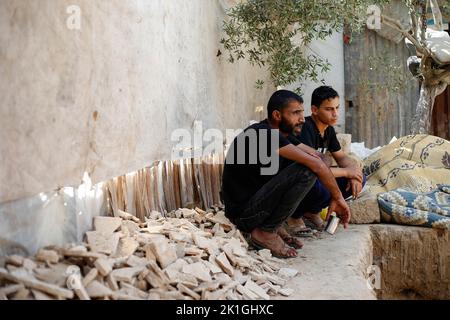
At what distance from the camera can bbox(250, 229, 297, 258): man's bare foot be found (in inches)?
136

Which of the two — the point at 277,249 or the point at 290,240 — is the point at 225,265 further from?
the point at 290,240

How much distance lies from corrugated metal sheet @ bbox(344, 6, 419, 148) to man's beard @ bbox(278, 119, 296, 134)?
21.1 ft

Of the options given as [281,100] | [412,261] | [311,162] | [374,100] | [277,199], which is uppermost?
[374,100]

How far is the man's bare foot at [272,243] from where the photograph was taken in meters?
3.46

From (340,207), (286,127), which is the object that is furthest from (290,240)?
(286,127)

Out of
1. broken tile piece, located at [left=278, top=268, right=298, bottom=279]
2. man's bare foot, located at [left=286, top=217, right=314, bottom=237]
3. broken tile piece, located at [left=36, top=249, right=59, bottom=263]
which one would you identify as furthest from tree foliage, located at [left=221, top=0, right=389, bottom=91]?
broken tile piece, located at [left=36, top=249, right=59, bottom=263]

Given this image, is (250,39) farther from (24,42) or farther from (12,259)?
(12,259)

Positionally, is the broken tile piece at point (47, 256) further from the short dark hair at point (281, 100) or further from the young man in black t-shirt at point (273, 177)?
the short dark hair at point (281, 100)

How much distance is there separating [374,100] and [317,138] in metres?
5.77

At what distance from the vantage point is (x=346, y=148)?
6055 mm

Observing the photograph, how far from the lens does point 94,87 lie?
2.99 m

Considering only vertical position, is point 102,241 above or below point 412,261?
above

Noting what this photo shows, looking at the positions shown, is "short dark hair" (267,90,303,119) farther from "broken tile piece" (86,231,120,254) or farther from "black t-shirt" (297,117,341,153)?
"broken tile piece" (86,231,120,254)

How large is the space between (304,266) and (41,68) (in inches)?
75.2
